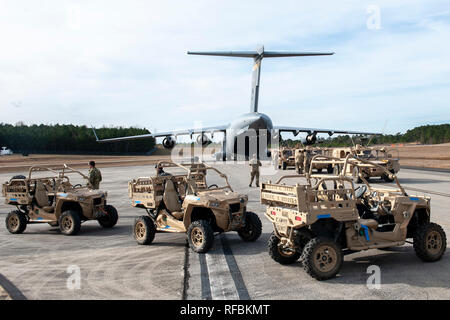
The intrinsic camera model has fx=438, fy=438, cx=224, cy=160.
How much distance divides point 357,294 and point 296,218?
1451 mm

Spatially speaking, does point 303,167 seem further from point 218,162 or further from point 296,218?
point 296,218

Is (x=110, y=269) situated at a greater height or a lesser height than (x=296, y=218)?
lesser

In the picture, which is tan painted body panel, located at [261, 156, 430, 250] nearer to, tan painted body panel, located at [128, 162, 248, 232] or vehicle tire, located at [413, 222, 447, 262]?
vehicle tire, located at [413, 222, 447, 262]

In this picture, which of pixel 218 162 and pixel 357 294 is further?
pixel 218 162

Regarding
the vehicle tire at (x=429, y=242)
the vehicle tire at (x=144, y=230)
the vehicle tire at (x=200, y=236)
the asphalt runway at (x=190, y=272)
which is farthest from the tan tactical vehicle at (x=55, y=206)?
the vehicle tire at (x=429, y=242)

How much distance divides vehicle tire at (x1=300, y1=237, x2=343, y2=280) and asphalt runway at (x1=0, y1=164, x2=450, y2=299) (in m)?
0.15

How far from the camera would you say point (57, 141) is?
9625cm

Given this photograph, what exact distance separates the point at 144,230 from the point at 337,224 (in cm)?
444

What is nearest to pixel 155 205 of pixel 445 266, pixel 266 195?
pixel 266 195

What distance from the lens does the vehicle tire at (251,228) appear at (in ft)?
31.7

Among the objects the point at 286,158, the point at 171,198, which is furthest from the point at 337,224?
the point at 286,158

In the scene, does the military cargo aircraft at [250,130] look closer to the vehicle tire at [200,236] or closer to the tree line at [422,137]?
the vehicle tire at [200,236]

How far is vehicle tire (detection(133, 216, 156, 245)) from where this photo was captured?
9.64 m

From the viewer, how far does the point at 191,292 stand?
6387 mm
